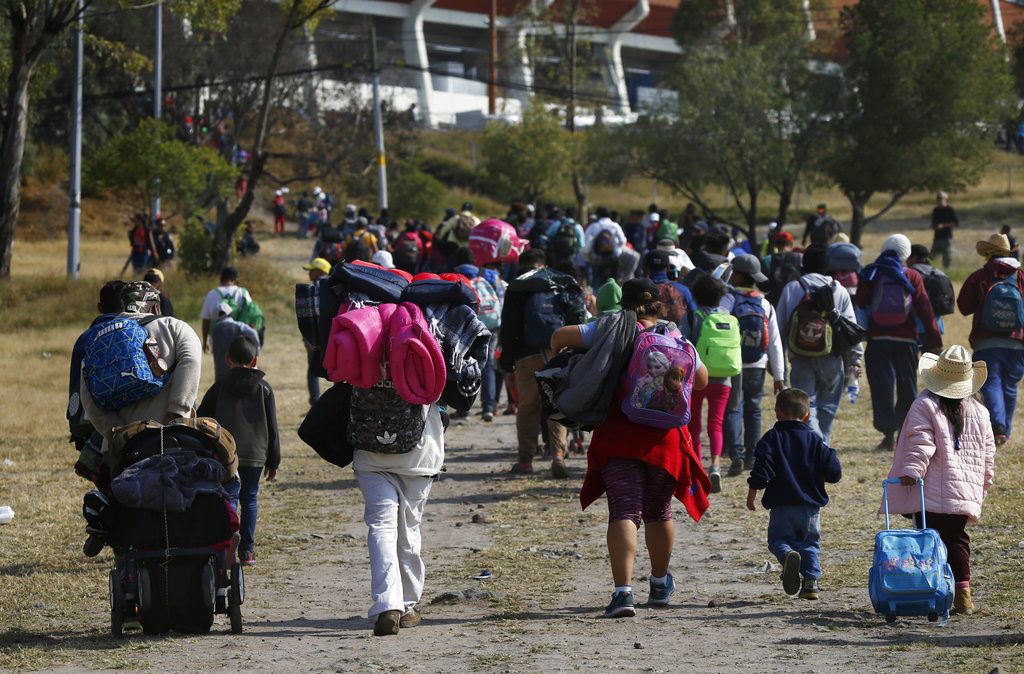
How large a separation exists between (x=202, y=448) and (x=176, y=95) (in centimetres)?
4632

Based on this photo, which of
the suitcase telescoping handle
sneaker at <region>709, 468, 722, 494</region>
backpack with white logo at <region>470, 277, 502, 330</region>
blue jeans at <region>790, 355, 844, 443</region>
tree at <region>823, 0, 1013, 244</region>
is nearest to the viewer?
the suitcase telescoping handle

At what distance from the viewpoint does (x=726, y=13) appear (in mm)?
76250

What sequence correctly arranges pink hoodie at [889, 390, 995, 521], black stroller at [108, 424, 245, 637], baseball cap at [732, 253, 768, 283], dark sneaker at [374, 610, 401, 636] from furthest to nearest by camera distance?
baseball cap at [732, 253, 768, 283]
pink hoodie at [889, 390, 995, 521]
dark sneaker at [374, 610, 401, 636]
black stroller at [108, 424, 245, 637]

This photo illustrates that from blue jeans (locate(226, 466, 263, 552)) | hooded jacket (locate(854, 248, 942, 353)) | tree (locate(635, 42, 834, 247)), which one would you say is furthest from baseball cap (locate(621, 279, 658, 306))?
tree (locate(635, 42, 834, 247))

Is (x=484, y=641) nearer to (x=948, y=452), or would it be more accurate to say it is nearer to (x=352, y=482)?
(x=948, y=452)

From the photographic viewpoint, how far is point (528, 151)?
180ft

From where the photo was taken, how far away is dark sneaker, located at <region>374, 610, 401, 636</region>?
7074 mm

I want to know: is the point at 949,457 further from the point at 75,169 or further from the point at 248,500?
the point at 75,169

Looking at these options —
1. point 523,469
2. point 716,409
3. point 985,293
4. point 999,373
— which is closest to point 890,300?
point 985,293

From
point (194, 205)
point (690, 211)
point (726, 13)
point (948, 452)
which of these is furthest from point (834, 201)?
point (948, 452)

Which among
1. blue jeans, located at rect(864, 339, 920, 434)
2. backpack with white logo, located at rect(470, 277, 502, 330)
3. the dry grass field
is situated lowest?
the dry grass field

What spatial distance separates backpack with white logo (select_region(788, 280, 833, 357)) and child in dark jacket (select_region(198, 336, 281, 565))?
181 inches

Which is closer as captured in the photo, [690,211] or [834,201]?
[690,211]

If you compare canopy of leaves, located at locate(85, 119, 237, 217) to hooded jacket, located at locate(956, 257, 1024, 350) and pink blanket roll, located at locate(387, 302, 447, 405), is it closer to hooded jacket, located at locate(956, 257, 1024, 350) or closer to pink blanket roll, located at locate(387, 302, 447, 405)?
hooded jacket, located at locate(956, 257, 1024, 350)
